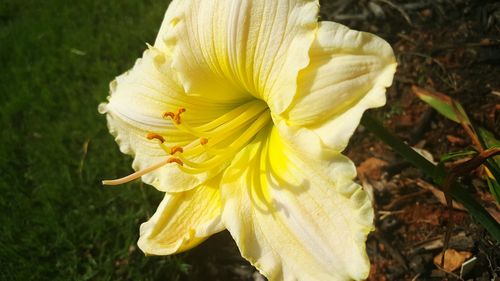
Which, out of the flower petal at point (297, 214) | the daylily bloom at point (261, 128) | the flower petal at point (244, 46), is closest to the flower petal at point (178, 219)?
the daylily bloom at point (261, 128)

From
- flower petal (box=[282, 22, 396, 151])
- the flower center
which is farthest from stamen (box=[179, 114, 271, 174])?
flower petal (box=[282, 22, 396, 151])

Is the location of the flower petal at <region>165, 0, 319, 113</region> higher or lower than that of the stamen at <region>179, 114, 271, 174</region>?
higher

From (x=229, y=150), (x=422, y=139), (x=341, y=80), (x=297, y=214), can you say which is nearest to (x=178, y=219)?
(x=229, y=150)

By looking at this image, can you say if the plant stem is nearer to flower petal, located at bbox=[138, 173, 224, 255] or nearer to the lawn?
the lawn

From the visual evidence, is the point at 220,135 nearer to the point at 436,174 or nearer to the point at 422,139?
the point at 436,174

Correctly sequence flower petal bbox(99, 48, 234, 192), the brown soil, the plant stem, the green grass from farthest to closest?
1. the green grass
2. the brown soil
3. flower petal bbox(99, 48, 234, 192)
4. the plant stem
